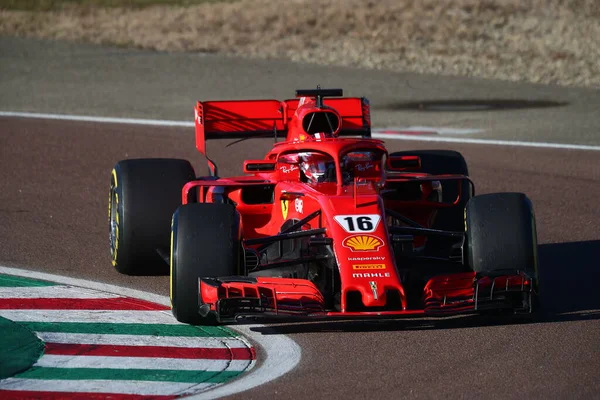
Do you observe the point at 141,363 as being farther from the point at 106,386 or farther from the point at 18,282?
the point at 18,282

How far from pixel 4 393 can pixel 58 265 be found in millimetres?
3635

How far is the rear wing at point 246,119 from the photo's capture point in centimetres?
1116

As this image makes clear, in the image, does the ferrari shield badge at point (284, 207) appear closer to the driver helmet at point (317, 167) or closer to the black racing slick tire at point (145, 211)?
the driver helmet at point (317, 167)

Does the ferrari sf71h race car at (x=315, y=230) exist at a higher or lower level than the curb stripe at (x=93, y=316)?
higher

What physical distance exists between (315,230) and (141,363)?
168 centimetres

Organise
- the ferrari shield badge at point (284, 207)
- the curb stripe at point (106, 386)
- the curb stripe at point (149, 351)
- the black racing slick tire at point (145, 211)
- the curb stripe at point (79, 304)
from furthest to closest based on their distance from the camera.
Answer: the black racing slick tire at point (145, 211)
the ferrari shield badge at point (284, 207)
the curb stripe at point (79, 304)
the curb stripe at point (149, 351)
the curb stripe at point (106, 386)

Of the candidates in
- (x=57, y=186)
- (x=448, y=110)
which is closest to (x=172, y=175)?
(x=57, y=186)

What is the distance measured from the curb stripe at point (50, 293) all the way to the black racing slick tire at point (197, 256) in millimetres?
1210

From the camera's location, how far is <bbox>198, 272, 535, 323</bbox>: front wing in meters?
7.80

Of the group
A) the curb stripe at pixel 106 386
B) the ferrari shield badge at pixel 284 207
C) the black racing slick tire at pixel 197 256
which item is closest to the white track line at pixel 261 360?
the curb stripe at pixel 106 386

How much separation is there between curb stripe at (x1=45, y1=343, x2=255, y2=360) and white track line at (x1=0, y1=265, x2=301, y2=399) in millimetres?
177

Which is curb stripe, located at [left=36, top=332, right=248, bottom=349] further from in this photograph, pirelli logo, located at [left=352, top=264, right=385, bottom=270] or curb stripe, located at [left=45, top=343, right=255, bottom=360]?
pirelli logo, located at [left=352, top=264, right=385, bottom=270]

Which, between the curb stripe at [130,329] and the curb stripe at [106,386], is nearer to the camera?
the curb stripe at [106,386]

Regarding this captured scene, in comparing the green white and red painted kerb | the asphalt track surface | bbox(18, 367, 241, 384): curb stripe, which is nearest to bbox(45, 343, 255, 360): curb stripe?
the green white and red painted kerb
